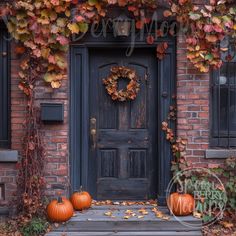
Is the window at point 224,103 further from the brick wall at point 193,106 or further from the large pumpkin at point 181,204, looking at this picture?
the large pumpkin at point 181,204

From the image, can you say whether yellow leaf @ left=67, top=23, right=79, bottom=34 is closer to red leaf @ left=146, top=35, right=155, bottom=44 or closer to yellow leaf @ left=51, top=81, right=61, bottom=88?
yellow leaf @ left=51, top=81, right=61, bottom=88

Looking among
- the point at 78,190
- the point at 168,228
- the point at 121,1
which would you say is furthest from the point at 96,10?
the point at 168,228

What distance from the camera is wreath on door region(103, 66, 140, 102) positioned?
626 centimetres

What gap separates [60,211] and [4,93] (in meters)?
1.94

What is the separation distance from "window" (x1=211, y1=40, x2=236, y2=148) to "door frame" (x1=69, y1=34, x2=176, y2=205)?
0.64 metres

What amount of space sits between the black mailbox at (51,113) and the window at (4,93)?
0.65m

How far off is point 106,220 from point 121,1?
295 cm

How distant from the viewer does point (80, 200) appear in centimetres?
589

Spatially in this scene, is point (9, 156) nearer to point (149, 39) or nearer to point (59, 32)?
point (59, 32)

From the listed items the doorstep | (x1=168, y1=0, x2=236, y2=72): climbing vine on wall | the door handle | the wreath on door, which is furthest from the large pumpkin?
(x1=168, y1=0, x2=236, y2=72): climbing vine on wall

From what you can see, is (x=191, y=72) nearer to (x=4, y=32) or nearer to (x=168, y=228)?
(x=168, y=228)

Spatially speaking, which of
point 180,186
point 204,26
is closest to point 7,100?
point 180,186

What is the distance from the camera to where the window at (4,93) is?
6207mm

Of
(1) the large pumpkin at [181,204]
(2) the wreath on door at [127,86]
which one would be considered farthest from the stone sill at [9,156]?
(1) the large pumpkin at [181,204]
